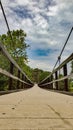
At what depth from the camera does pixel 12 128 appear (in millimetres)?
1165

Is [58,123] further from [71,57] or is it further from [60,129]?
[71,57]

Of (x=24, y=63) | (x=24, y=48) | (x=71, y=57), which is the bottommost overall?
(x=71, y=57)

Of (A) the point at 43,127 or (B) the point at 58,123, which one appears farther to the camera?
(B) the point at 58,123

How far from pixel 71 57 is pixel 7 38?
28.7 metres

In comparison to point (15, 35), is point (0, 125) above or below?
below

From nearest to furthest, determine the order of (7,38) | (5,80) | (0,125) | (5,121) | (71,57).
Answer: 1. (0,125)
2. (5,121)
3. (71,57)
4. (5,80)
5. (7,38)

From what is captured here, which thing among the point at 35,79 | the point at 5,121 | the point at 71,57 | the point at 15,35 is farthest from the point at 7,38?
the point at 35,79

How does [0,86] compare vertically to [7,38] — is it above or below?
below

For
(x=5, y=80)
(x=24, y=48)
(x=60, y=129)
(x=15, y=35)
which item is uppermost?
(x=15, y=35)

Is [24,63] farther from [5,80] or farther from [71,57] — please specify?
[71,57]

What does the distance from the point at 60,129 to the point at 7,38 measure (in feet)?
105

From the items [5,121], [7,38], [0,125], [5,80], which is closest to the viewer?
[0,125]

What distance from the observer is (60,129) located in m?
1.14

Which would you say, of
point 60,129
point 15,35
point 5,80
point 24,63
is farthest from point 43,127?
point 15,35
